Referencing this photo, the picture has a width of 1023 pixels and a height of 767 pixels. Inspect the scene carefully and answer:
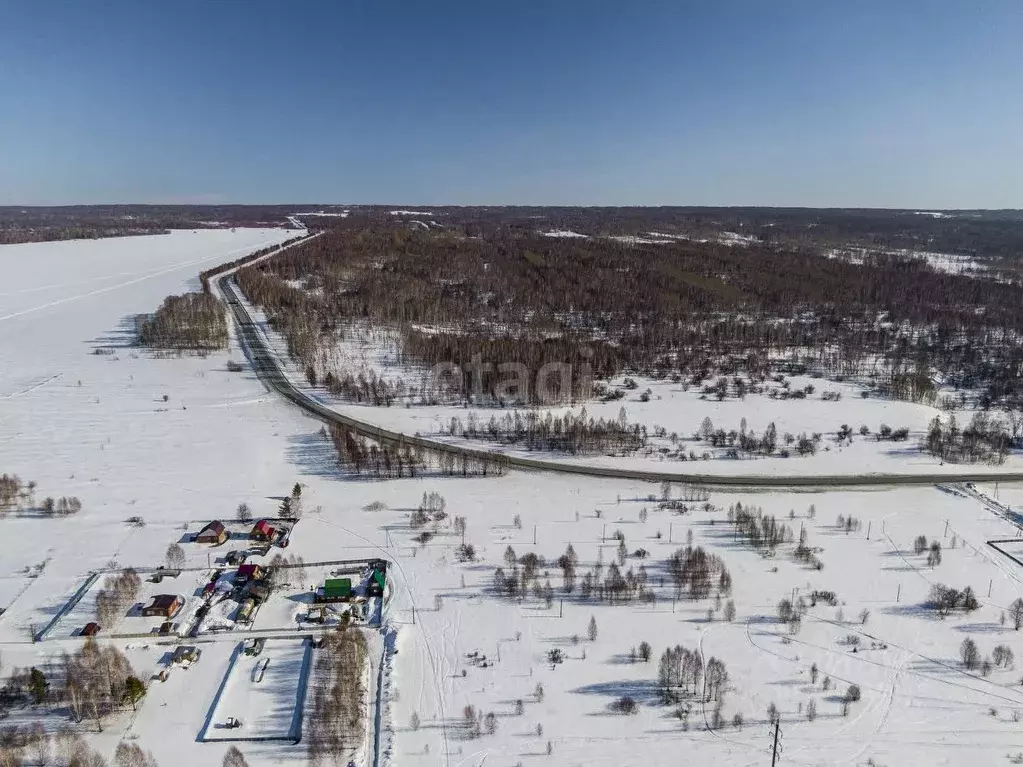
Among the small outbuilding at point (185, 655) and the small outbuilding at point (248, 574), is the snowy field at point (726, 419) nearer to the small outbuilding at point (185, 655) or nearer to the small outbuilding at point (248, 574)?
the small outbuilding at point (248, 574)

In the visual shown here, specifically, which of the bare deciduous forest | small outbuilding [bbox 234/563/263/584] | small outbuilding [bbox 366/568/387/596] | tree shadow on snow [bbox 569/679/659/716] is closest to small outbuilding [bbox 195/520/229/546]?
small outbuilding [bbox 234/563/263/584]

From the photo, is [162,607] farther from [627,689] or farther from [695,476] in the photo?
[695,476]

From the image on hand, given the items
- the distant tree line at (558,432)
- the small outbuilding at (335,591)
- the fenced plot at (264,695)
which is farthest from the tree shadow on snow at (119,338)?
the fenced plot at (264,695)

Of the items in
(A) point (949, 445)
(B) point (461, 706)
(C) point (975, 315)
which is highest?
(C) point (975, 315)

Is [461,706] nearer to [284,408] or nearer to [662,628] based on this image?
[662,628]

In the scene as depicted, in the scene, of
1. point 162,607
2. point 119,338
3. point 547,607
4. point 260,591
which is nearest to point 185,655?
point 162,607

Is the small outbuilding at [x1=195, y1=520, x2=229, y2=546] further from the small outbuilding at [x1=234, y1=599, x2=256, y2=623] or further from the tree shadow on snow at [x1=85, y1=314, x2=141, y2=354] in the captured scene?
the tree shadow on snow at [x1=85, y1=314, x2=141, y2=354]

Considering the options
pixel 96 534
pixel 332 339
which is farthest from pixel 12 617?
pixel 332 339
